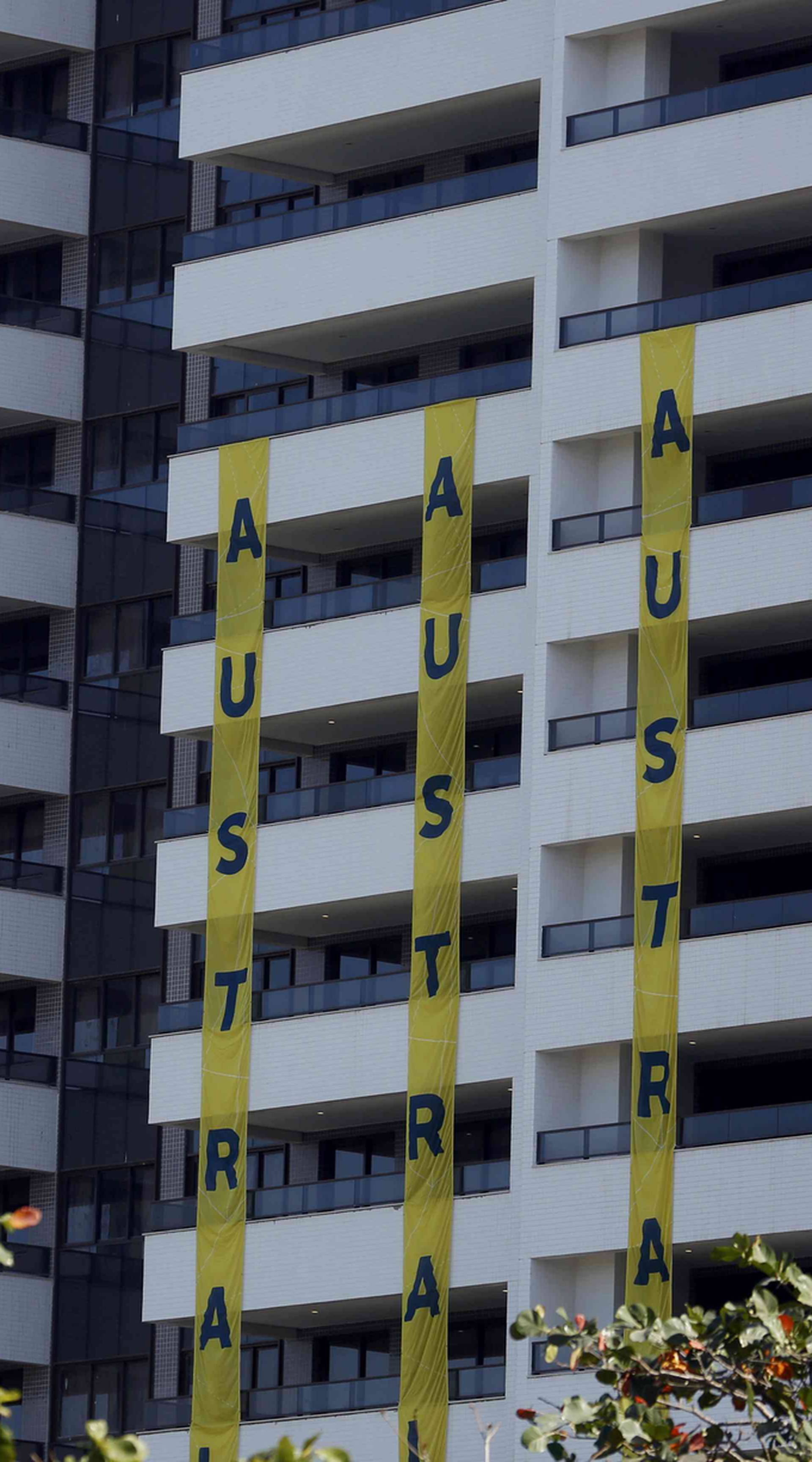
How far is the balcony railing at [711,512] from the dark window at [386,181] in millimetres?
10107

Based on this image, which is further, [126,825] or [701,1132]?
[126,825]

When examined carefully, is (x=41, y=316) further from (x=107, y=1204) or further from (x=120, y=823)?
(x=107, y=1204)

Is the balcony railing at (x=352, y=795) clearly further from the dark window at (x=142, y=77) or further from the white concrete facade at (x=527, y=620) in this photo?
the dark window at (x=142, y=77)

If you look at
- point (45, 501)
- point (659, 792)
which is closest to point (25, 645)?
point (45, 501)

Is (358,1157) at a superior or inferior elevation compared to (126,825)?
inferior

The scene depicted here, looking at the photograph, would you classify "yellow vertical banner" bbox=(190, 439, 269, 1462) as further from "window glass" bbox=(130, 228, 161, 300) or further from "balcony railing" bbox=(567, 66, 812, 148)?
"window glass" bbox=(130, 228, 161, 300)

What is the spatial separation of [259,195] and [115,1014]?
16371 millimetres

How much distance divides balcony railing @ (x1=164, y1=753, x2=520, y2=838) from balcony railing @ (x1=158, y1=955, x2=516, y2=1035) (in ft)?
9.73

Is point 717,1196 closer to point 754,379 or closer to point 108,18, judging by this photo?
point 754,379

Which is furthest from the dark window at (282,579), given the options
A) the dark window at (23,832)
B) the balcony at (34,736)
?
the dark window at (23,832)

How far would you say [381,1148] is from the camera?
2628 inches

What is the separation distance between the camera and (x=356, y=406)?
219 feet

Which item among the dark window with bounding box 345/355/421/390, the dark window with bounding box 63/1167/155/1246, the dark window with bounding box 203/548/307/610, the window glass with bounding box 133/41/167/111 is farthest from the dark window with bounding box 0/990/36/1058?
the window glass with bounding box 133/41/167/111

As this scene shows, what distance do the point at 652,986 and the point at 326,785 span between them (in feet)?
28.5
